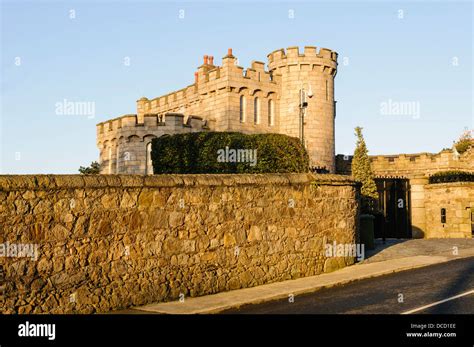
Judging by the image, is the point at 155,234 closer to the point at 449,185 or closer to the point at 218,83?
the point at 449,185

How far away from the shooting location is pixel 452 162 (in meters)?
36.9

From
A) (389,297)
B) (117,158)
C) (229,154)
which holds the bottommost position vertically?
(389,297)

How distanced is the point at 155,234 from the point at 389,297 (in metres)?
4.74

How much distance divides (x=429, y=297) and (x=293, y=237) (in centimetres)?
386

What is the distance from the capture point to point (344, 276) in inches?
514

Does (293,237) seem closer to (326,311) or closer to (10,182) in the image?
(326,311)

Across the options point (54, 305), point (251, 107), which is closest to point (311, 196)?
point (54, 305)

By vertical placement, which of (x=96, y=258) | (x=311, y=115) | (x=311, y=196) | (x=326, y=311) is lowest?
(x=326, y=311)

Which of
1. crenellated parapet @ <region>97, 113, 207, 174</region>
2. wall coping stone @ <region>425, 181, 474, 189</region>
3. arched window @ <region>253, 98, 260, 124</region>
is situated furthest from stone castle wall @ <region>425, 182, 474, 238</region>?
crenellated parapet @ <region>97, 113, 207, 174</region>

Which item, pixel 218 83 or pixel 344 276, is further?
pixel 218 83

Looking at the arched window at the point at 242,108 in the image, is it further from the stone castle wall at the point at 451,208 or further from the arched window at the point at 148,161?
the stone castle wall at the point at 451,208

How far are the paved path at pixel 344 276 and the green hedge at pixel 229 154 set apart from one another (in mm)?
3476

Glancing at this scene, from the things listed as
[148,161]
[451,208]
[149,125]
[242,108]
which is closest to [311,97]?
[242,108]
